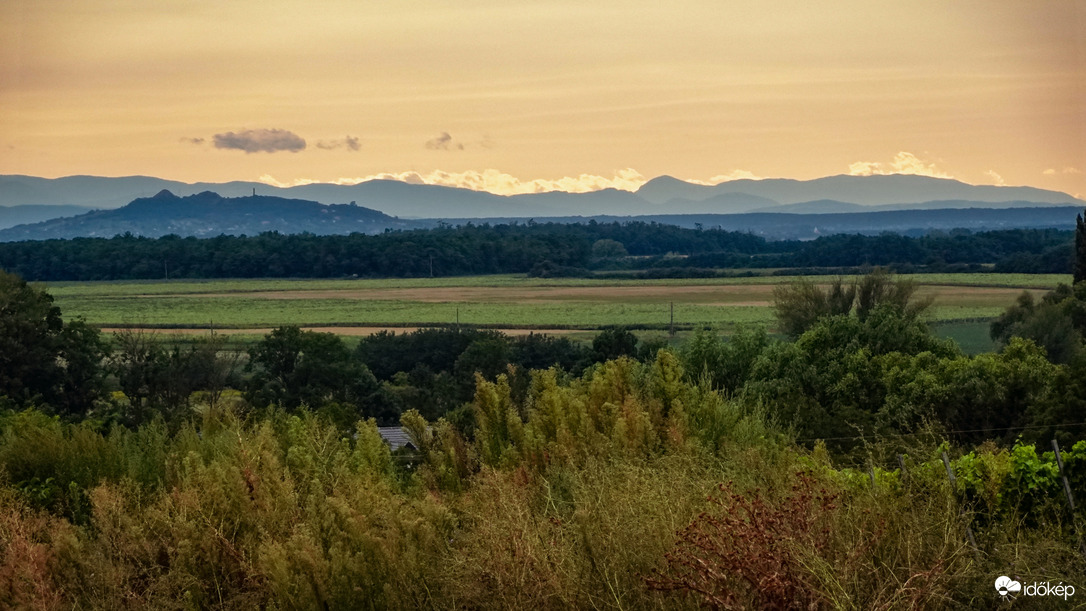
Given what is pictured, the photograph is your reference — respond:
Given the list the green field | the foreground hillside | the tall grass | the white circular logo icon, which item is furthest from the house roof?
the green field

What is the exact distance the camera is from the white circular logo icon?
29.2 feet

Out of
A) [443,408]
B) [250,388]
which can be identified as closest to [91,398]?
[250,388]

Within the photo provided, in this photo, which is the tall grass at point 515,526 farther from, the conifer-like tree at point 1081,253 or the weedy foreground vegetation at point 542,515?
the conifer-like tree at point 1081,253

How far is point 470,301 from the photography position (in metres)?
127

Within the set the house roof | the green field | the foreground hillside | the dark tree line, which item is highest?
the foreground hillside

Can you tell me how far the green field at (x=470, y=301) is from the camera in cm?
Answer: 10319

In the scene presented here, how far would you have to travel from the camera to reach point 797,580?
7840 millimetres

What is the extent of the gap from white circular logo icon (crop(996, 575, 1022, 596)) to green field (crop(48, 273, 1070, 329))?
7795 centimetres

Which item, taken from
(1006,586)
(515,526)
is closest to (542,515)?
(515,526)

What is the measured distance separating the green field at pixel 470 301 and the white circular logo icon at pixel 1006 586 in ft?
256

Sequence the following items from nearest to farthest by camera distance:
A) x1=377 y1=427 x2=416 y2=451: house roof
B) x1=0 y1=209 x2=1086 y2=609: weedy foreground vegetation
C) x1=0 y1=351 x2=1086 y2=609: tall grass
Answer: x1=0 y1=351 x2=1086 y2=609: tall grass, x1=0 y1=209 x2=1086 y2=609: weedy foreground vegetation, x1=377 y1=427 x2=416 y2=451: house roof

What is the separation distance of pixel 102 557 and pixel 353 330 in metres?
86.7

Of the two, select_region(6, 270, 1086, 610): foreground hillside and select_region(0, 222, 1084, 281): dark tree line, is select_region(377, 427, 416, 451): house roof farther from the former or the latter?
select_region(0, 222, 1084, 281): dark tree line

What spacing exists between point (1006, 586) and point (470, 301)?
119 metres
